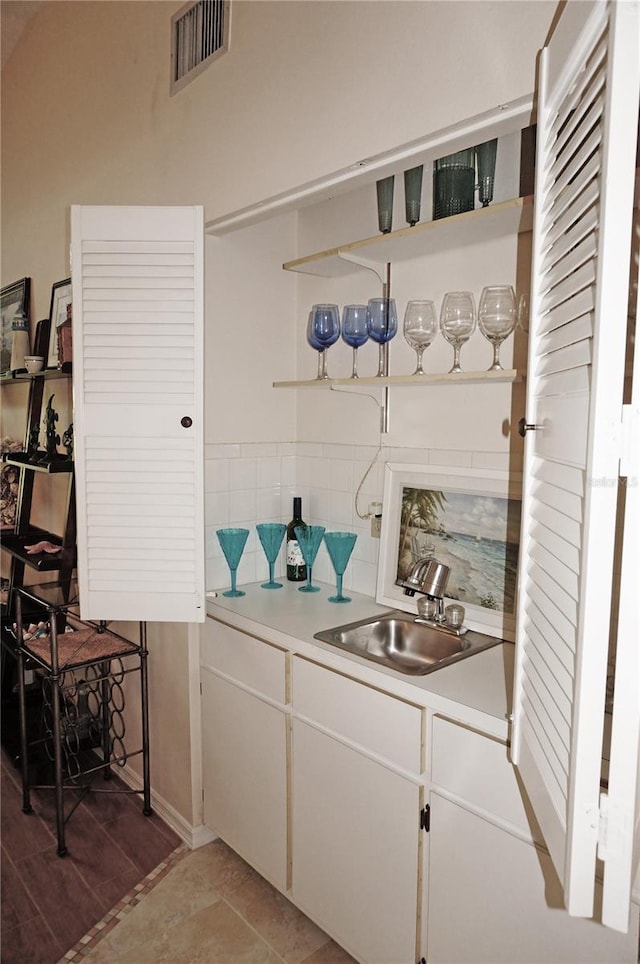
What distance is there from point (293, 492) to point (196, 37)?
1564 mm

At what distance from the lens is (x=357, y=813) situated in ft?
5.64

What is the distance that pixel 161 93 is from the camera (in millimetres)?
2314

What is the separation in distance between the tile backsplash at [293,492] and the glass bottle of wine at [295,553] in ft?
0.25

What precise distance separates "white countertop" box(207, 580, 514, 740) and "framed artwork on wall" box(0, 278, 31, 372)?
7.06ft

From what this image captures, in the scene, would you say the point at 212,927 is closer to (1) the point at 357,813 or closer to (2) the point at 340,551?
(1) the point at 357,813

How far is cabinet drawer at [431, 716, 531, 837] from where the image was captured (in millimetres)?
1368

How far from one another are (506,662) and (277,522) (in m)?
1.11

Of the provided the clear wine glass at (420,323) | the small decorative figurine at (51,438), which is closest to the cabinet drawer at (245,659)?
the clear wine glass at (420,323)

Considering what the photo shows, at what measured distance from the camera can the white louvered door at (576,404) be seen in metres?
0.81

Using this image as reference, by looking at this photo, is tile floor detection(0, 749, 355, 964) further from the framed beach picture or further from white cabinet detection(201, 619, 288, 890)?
the framed beach picture

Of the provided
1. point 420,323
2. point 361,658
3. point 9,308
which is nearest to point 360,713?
point 361,658

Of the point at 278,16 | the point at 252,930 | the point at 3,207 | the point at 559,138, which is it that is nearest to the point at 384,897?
the point at 252,930

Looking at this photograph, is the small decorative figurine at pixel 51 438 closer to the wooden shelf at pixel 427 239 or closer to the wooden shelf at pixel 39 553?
the wooden shelf at pixel 39 553

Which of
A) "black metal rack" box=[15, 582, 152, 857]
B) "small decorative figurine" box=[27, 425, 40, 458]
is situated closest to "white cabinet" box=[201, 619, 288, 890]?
"black metal rack" box=[15, 582, 152, 857]
